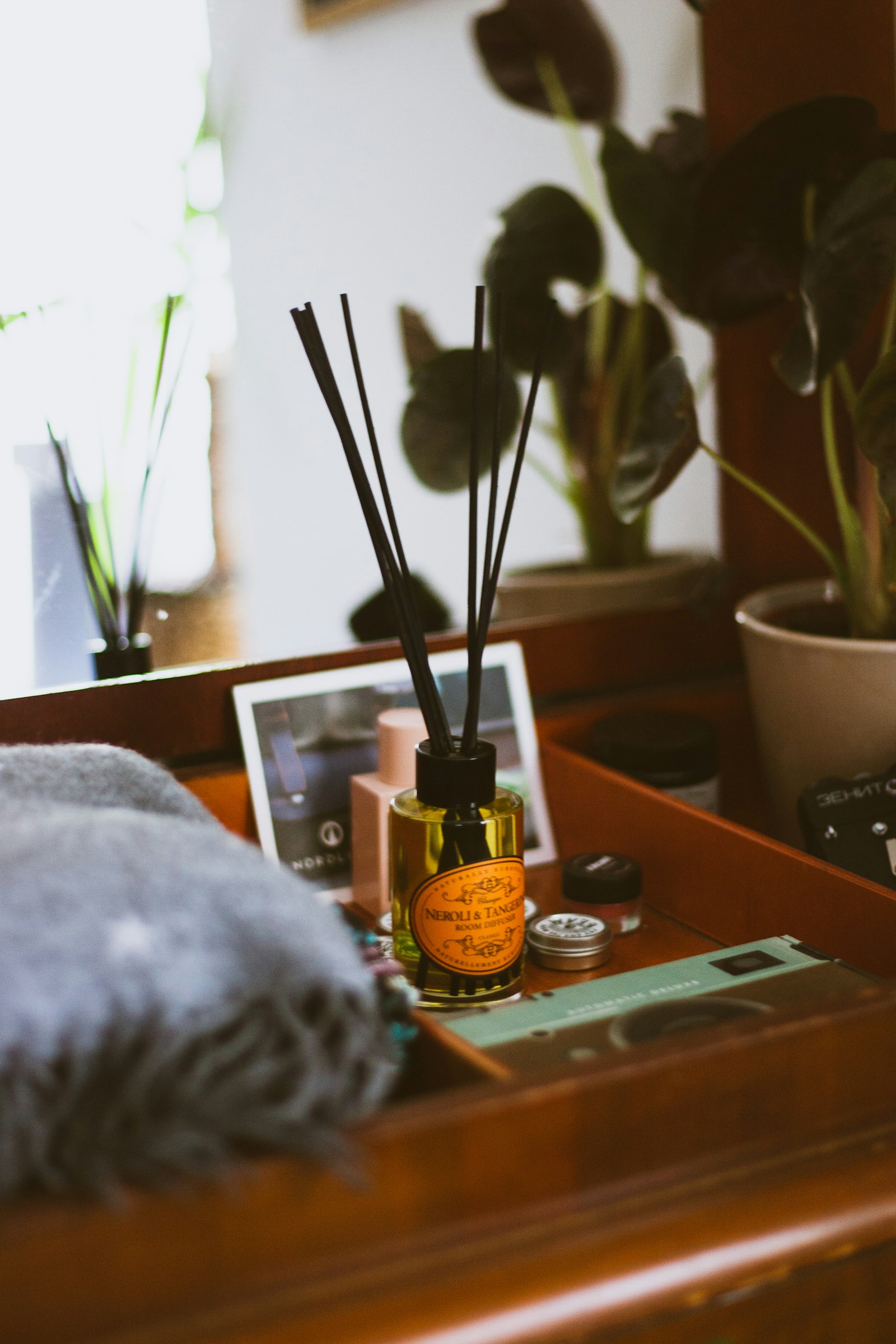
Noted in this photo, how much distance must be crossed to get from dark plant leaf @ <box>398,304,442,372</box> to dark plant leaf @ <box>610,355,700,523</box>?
0.67ft

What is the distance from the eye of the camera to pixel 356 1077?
1.19ft

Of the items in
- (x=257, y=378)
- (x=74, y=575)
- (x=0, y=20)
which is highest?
(x=0, y=20)

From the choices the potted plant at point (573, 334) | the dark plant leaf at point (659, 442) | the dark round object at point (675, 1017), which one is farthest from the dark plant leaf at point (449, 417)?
the dark round object at point (675, 1017)

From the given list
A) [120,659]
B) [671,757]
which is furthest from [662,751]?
[120,659]

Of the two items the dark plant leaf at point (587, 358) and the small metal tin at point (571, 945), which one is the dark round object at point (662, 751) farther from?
the dark plant leaf at point (587, 358)

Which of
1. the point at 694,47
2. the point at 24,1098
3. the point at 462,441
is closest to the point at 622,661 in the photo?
the point at 462,441

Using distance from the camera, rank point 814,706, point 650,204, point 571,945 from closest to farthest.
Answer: point 571,945
point 814,706
point 650,204

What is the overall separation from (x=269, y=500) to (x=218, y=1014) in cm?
56

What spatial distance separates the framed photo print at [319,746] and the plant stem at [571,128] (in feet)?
1.42

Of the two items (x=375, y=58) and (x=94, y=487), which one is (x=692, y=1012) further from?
(x=375, y=58)

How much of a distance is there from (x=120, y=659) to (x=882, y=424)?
1.50 feet

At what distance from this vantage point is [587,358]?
97cm

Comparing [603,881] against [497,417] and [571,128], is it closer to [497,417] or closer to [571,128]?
[497,417]

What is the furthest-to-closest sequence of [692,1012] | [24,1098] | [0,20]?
[0,20] < [692,1012] < [24,1098]
